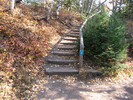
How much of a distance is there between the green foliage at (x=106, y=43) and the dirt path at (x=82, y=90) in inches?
37.5

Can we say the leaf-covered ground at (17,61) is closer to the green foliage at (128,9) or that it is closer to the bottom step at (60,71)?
the bottom step at (60,71)

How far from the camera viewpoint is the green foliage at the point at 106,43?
3949mm

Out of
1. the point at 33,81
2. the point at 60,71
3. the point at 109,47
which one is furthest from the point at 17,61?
the point at 109,47

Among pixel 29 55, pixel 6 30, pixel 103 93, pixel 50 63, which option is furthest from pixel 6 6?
pixel 103 93

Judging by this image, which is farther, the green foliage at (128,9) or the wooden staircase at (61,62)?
the green foliage at (128,9)

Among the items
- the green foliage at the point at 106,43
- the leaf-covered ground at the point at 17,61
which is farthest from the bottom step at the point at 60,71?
the green foliage at the point at 106,43

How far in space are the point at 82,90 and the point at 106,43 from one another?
211 centimetres

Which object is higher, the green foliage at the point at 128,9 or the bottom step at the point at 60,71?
the green foliage at the point at 128,9

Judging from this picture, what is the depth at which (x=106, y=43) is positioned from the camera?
3.95 meters

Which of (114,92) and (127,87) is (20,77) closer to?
(114,92)

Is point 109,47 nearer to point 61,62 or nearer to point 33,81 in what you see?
point 61,62

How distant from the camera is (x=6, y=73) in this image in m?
2.84

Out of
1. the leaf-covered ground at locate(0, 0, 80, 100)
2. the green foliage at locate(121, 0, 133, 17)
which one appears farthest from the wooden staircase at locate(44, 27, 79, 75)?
the green foliage at locate(121, 0, 133, 17)

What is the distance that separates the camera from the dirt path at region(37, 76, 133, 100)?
3001 mm
